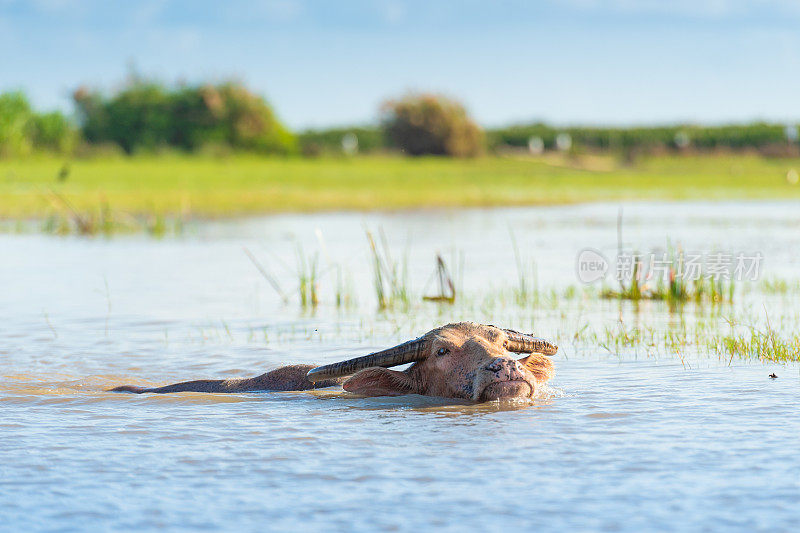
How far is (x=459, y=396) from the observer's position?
7527 millimetres

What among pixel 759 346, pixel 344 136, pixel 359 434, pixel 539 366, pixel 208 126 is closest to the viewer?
pixel 359 434

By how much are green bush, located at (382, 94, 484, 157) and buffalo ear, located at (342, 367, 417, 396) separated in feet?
166

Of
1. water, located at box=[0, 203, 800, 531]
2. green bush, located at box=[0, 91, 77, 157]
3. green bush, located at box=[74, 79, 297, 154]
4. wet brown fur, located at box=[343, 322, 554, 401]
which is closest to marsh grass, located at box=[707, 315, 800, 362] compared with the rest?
water, located at box=[0, 203, 800, 531]

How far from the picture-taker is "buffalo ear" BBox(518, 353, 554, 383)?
25.0ft

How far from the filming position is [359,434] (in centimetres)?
683

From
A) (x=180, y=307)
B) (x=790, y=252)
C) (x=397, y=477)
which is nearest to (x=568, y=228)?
(x=790, y=252)

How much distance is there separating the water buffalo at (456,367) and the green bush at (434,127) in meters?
50.4

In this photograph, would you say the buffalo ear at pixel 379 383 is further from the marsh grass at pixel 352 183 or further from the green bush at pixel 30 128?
the green bush at pixel 30 128

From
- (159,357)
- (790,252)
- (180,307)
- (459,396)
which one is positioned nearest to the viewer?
(459,396)

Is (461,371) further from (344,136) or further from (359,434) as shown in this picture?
(344,136)

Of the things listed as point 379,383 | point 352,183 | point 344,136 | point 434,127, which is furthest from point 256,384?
point 344,136

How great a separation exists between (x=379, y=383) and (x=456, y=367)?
1.91 feet

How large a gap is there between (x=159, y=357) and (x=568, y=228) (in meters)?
17.8

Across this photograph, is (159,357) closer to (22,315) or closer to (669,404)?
(22,315)
